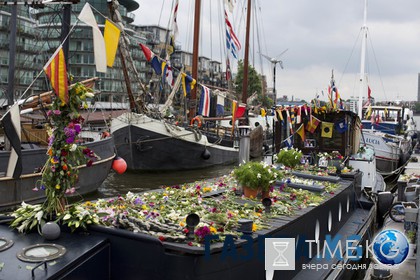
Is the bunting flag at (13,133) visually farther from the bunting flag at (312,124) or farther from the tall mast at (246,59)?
the tall mast at (246,59)

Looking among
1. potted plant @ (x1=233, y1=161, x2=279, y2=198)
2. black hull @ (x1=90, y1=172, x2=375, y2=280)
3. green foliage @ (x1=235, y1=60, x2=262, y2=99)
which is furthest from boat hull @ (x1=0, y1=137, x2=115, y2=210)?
green foliage @ (x1=235, y1=60, x2=262, y2=99)

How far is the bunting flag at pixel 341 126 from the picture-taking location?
14.3 meters

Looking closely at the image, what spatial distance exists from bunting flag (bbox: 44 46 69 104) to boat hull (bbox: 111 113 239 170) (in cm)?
1833

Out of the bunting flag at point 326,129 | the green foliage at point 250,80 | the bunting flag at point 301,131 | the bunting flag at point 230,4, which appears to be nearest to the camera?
the bunting flag at point 301,131

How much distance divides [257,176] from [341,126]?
7.64 metres

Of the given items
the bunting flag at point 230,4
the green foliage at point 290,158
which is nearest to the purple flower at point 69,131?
the green foliage at point 290,158

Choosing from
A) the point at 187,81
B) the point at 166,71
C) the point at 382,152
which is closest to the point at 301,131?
the point at 187,81

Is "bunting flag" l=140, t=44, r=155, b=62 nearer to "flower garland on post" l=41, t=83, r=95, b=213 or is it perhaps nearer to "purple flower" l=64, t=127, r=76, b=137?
"flower garland on post" l=41, t=83, r=95, b=213

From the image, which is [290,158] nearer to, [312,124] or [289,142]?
→ [289,142]

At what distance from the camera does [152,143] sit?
80.0 ft

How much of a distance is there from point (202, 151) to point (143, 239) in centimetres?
2180

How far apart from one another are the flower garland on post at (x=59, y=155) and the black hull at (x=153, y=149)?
18395 millimetres

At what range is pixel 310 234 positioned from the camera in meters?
7.84

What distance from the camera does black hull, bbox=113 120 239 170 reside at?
79.3 feet
